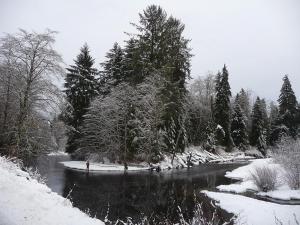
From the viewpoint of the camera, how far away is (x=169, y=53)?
42.2 meters

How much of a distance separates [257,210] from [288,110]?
Result: 1812 inches

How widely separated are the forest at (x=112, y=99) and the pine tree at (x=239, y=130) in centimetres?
653

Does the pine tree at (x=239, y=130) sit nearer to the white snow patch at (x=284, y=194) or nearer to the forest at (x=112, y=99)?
the forest at (x=112, y=99)

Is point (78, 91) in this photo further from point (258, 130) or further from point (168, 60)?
point (258, 130)

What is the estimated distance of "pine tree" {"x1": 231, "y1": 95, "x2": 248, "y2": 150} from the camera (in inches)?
2447

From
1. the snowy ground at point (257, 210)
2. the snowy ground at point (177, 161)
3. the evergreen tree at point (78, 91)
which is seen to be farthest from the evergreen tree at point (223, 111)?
the snowy ground at point (257, 210)

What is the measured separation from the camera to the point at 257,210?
15430mm

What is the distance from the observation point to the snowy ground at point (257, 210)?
13.9m

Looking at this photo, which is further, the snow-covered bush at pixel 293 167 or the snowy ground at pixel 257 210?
the snow-covered bush at pixel 293 167

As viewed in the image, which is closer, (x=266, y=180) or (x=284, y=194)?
(x=284, y=194)

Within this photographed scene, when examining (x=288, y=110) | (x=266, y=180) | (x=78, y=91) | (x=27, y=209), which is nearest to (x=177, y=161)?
(x=78, y=91)

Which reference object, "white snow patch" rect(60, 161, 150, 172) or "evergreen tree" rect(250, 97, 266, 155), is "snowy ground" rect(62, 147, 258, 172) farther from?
"evergreen tree" rect(250, 97, 266, 155)

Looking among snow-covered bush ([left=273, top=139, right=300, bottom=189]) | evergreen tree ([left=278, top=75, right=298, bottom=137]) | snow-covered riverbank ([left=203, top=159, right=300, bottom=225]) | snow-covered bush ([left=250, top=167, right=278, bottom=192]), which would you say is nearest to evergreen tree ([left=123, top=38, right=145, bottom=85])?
snow-covered riverbank ([left=203, top=159, right=300, bottom=225])

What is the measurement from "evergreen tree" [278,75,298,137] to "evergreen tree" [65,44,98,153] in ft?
115
